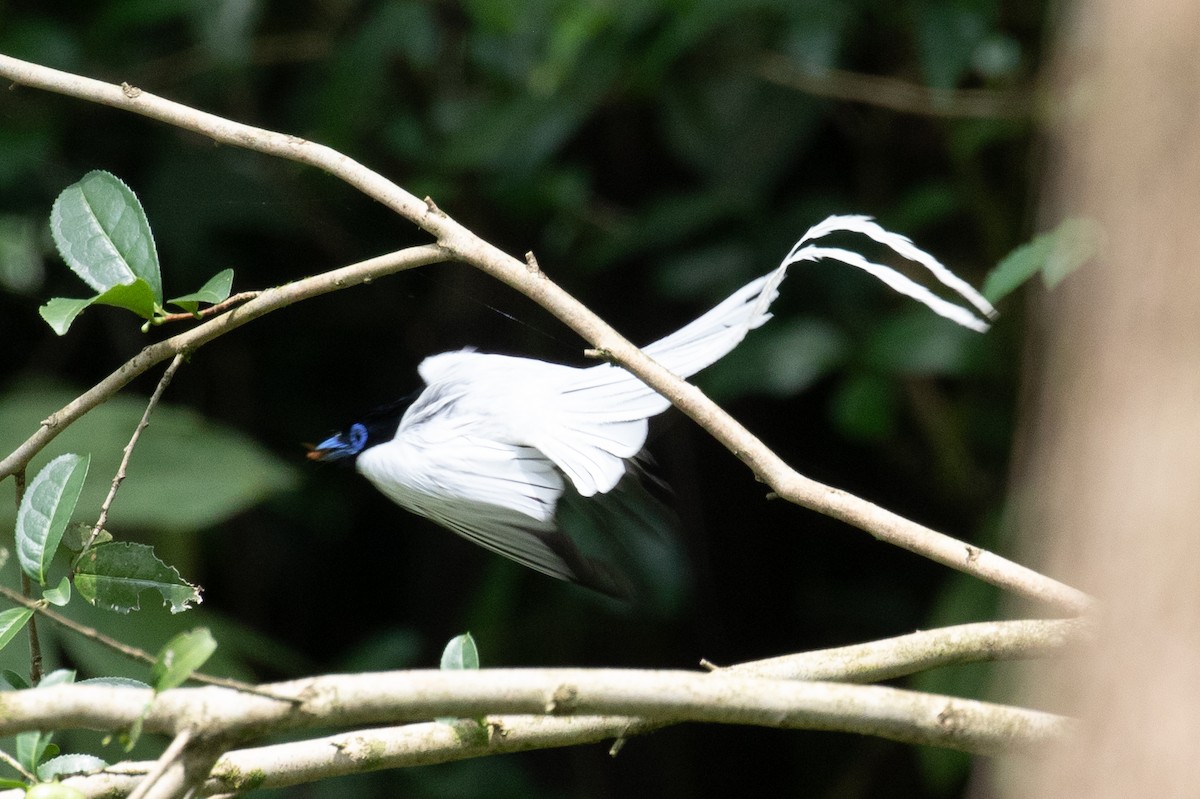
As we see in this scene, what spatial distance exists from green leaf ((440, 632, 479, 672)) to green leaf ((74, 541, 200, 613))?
0.16 m

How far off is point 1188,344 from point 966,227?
1623 millimetres

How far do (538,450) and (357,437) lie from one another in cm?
19

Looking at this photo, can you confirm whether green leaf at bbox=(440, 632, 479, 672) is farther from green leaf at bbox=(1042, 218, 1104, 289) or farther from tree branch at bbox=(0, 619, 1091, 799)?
green leaf at bbox=(1042, 218, 1104, 289)

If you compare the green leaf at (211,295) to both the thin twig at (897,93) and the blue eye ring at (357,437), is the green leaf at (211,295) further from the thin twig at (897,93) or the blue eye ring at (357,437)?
the thin twig at (897,93)

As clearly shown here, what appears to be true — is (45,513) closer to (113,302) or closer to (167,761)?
(113,302)

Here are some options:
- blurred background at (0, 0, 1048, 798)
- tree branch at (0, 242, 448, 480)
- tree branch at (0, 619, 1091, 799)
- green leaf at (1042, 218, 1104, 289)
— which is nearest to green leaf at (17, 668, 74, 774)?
tree branch at (0, 619, 1091, 799)

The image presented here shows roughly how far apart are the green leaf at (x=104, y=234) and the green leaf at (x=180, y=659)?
0.28m

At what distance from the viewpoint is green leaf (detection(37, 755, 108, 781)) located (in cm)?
67

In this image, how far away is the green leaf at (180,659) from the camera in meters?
0.55

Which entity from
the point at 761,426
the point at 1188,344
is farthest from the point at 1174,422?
the point at 761,426

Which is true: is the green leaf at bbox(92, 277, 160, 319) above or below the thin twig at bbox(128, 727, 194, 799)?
above

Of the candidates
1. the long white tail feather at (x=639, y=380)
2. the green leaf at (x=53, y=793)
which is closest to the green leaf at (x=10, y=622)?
the green leaf at (x=53, y=793)

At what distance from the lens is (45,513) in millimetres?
715

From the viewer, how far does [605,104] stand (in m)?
2.01
